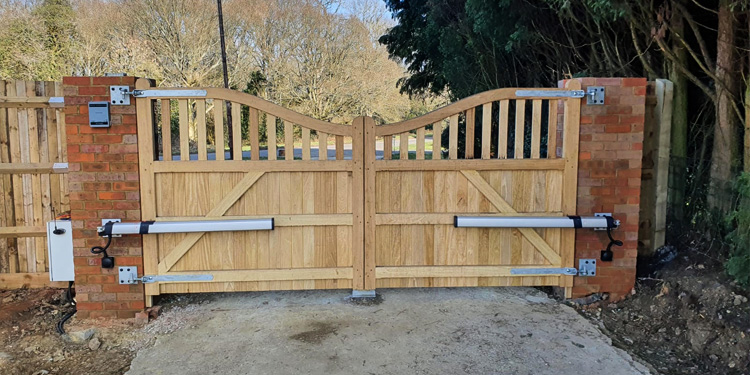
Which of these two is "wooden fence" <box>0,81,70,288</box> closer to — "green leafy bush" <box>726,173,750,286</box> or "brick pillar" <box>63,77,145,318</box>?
"brick pillar" <box>63,77,145,318</box>

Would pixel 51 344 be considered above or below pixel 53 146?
below

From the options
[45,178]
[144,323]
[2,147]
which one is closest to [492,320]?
[144,323]

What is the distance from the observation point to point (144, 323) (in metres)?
3.86

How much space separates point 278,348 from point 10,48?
2083cm

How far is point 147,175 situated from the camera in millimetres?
3828

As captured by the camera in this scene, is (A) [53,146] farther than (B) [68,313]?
Yes

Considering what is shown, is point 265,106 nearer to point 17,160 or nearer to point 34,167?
point 34,167

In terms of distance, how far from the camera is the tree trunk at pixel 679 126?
14.6ft

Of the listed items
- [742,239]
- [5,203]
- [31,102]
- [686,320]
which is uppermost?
[31,102]

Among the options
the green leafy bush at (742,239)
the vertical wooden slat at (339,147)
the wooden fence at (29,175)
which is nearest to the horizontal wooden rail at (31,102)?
the wooden fence at (29,175)

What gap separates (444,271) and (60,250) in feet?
10.2

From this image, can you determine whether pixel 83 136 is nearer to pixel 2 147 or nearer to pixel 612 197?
pixel 2 147

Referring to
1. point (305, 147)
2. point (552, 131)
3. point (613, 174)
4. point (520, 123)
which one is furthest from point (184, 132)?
point (613, 174)

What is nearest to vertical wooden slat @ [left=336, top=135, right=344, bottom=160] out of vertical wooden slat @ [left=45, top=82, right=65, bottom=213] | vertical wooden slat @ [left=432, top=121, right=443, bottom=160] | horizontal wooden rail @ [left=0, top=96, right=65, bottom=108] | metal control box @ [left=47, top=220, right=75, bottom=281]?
vertical wooden slat @ [left=432, top=121, right=443, bottom=160]
